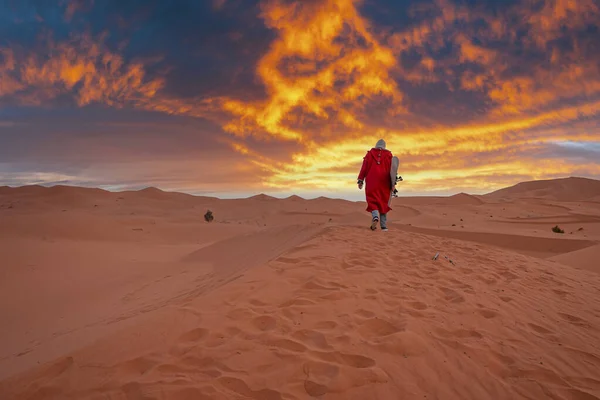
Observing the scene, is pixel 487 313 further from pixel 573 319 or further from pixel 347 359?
pixel 347 359

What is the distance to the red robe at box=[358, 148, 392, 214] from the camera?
8.32 meters

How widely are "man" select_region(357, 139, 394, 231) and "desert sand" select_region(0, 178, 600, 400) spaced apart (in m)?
0.73

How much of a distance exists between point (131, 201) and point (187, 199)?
20.6 feet

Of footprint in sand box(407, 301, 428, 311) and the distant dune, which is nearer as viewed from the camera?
footprint in sand box(407, 301, 428, 311)

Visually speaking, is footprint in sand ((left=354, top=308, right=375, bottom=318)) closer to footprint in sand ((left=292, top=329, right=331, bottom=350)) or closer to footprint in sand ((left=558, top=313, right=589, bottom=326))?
footprint in sand ((left=292, top=329, right=331, bottom=350))

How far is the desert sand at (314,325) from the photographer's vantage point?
247cm

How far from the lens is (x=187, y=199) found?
3450 cm

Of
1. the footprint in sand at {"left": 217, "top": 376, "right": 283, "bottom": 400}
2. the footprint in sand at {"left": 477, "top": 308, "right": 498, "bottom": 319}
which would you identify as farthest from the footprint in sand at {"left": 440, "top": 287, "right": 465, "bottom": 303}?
the footprint in sand at {"left": 217, "top": 376, "right": 283, "bottom": 400}

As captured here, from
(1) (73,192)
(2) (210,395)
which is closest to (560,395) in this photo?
(2) (210,395)

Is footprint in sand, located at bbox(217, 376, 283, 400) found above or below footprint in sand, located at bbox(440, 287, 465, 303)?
below

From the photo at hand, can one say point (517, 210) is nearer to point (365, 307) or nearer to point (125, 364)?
point (365, 307)

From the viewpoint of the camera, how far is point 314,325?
3.23m

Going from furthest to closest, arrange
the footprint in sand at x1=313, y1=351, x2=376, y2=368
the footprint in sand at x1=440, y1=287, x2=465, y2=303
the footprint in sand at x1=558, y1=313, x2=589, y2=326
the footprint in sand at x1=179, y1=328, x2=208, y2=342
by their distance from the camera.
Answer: the footprint in sand at x1=440, y1=287, x2=465, y2=303 → the footprint in sand at x1=558, y1=313, x2=589, y2=326 → the footprint in sand at x1=179, y1=328, x2=208, y2=342 → the footprint in sand at x1=313, y1=351, x2=376, y2=368

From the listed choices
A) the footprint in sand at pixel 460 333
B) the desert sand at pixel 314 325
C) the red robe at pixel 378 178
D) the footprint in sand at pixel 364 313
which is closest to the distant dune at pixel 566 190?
the red robe at pixel 378 178
